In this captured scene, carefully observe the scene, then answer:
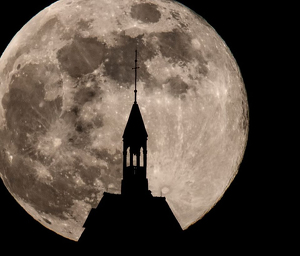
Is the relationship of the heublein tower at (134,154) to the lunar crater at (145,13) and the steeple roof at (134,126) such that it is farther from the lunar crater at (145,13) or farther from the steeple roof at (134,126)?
the lunar crater at (145,13)

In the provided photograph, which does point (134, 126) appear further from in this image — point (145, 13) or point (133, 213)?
point (145, 13)

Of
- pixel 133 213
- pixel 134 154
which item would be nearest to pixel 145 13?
pixel 134 154

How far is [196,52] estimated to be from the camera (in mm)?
60906

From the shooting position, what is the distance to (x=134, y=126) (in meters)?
58.3

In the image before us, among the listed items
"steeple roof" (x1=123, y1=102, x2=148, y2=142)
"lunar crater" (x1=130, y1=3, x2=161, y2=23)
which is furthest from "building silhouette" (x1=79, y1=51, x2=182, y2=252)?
"lunar crater" (x1=130, y1=3, x2=161, y2=23)

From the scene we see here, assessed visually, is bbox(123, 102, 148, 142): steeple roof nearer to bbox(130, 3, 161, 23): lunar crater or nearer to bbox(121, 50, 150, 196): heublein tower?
bbox(121, 50, 150, 196): heublein tower

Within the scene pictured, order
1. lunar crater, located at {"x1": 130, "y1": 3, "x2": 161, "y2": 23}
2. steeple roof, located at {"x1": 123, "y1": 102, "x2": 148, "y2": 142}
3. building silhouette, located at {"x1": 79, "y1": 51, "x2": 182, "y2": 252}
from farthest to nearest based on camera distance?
lunar crater, located at {"x1": 130, "y1": 3, "x2": 161, "y2": 23}, steeple roof, located at {"x1": 123, "y1": 102, "x2": 148, "y2": 142}, building silhouette, located at {"x1": 79, "y1": 51, "x2": 182, "y2": 252}

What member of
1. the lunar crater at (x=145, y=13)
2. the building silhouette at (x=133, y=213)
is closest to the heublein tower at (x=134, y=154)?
the building silhouette at (x=133, y=213)

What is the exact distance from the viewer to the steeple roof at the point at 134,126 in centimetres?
5831

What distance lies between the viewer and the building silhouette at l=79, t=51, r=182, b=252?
57.5 meters

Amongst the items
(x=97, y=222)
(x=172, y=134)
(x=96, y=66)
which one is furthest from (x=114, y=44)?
(x=97, y=222)

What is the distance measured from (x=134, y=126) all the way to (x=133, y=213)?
436cm

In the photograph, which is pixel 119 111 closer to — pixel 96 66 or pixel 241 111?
pixel 96 66

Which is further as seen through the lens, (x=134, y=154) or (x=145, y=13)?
(x=145, y=13)
